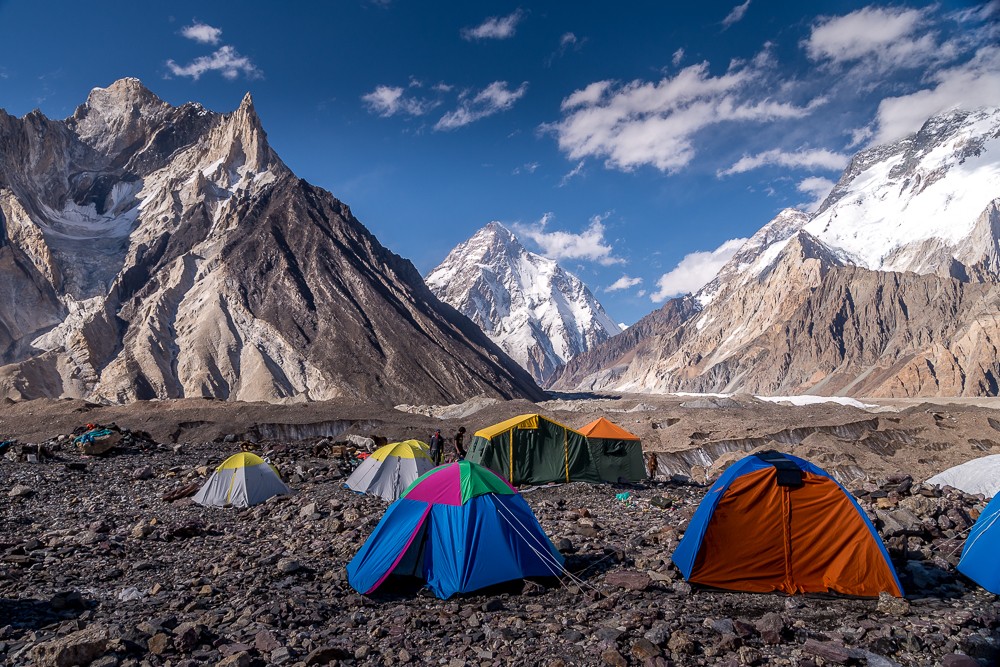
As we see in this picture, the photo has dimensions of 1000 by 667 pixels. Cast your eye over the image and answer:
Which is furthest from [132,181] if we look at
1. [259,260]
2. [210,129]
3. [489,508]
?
[489,508]

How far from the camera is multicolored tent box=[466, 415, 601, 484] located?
16.4m

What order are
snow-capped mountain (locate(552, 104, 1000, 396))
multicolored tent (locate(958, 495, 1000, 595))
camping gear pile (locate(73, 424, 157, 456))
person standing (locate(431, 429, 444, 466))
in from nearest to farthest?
1. multicolored tent (locate(958, 495, 1000, 595))
2. person standing (locate(431, 429, 444, 466))
3. camping gear pile (locate(73, 424, 157, 456))
4. snow-capped mountain (locate(552, 104, 1000, 396))

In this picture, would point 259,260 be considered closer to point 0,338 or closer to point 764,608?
point 0,338

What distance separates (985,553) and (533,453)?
10.4 meters

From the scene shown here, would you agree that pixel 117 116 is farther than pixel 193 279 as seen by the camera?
Yes

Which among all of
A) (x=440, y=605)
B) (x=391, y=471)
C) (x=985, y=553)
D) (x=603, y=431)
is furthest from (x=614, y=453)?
(x=440, y=605)

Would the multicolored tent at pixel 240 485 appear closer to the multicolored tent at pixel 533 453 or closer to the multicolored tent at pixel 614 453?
the multicolored tent at pixel 533 453

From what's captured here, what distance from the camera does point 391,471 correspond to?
48.7 feet

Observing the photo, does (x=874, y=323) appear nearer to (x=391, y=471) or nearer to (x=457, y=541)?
(x=391, y=471)

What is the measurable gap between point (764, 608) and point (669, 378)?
606ft

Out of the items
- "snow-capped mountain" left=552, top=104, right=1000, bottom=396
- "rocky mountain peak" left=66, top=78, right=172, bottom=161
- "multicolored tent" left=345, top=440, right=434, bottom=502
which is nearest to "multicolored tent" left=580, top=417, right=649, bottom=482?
"multicolored tent" left=345, top=440, right=434, bottom=502

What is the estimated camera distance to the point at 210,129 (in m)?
106

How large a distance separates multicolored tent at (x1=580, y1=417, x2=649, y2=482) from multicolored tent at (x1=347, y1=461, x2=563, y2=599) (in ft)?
30.1

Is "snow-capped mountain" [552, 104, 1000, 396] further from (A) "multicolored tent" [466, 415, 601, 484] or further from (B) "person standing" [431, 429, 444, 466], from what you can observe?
(B) "person standing" [431, 429, 444, 466]
